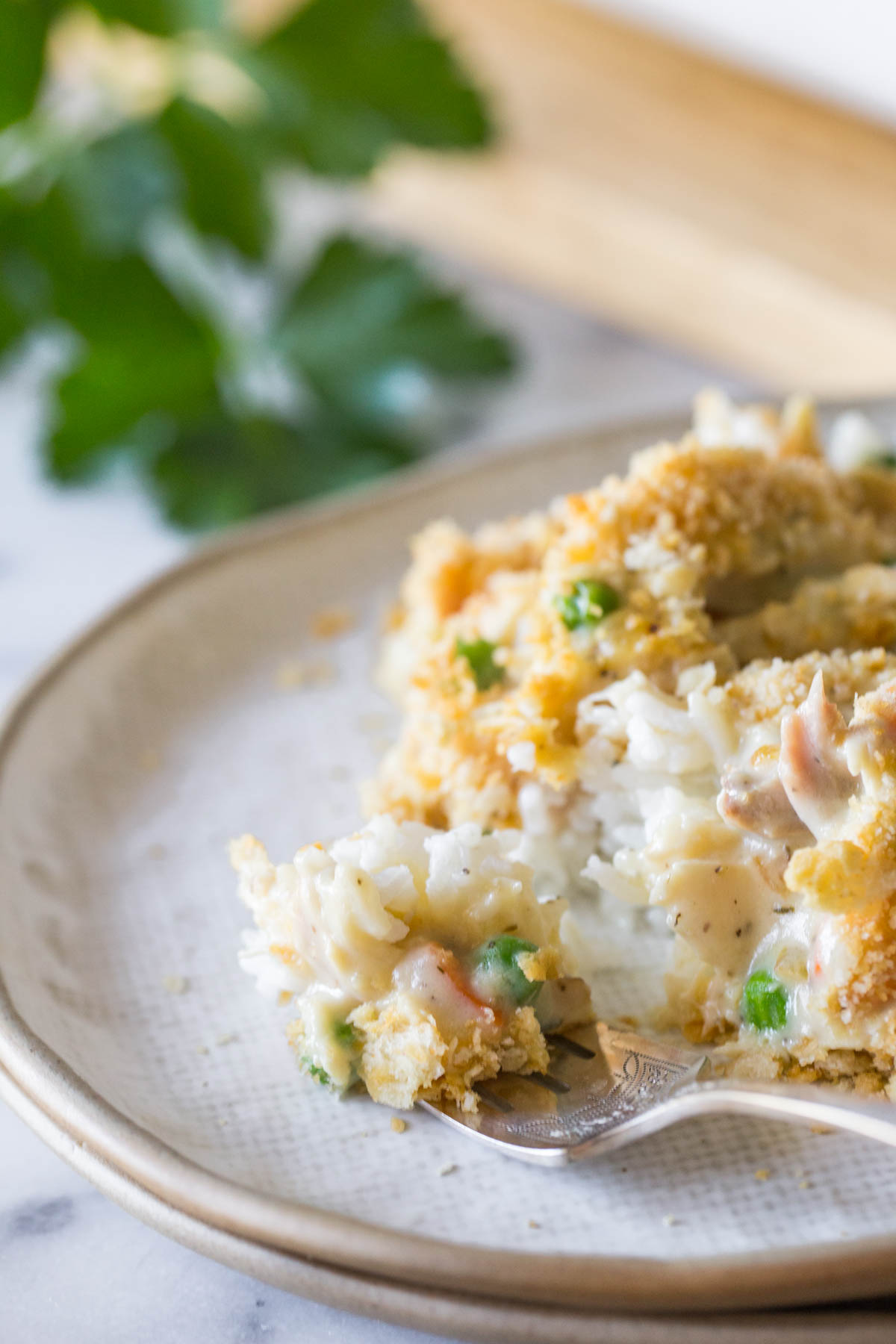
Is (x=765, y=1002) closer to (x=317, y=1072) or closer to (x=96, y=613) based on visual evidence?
(x=317, y=1072)

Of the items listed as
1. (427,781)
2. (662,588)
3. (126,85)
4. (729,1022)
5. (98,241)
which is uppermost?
(126,85)

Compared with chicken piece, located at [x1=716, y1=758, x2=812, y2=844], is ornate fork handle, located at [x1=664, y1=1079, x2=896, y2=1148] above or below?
below

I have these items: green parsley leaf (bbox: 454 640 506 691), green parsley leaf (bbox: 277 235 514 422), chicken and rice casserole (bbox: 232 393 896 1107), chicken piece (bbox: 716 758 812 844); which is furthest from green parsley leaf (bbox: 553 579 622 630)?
green parsley leaf (bbox: 277 235 514 422)

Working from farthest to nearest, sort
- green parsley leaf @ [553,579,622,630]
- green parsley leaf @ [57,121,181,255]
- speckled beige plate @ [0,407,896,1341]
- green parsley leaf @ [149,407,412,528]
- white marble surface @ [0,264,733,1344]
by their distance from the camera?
green parsley leaf @ [57,121,181,255], green parsley leaf @ [149,407,412,528], green parsley leaf @ [553,579,622,630], white marble surface @ [0,264,733,1344], speckled beige plate @ [0,407,896,1341]

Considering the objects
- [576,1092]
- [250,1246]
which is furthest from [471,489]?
[250,1246]

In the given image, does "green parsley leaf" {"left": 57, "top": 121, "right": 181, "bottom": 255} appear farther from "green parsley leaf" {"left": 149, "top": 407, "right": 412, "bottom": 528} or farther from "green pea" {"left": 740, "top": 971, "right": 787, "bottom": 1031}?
"green pea" {"left": 740, "top": 971, "right": 787, "bottom": 1031}

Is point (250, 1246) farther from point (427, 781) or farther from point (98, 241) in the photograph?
point (98, 241)
